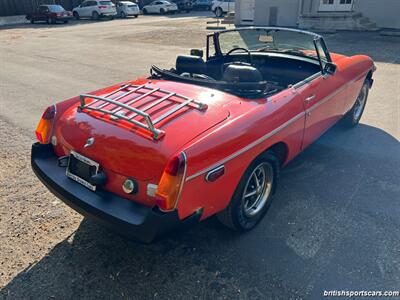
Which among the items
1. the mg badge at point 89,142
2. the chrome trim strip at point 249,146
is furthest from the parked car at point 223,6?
the mg badge at point 89,142

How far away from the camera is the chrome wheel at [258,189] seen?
2.69 meters

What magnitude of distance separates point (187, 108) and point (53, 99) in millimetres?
4920

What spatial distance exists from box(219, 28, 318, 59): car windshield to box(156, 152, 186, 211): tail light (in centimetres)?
240

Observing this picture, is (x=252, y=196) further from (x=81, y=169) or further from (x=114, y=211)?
(x=81, y=169)

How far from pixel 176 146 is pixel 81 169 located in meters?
0.80

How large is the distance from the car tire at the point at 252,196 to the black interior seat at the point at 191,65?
53.0 inches

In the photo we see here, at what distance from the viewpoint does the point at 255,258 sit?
96.1 inches

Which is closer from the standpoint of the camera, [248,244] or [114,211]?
[114,211]

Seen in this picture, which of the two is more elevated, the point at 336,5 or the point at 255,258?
the point at 336,5

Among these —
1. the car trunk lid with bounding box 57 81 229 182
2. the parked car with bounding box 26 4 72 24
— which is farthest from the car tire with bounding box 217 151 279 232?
the parked car with bounding box 26 4 72 24

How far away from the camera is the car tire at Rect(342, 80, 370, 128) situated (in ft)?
14.8

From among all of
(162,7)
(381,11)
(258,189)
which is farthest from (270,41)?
(162,7)

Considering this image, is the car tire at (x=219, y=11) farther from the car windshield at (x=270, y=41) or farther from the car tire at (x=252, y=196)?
the car tire at (x=252, y=196)

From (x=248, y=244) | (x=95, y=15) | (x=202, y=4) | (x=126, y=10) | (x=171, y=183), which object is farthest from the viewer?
(x=202, y=4)
